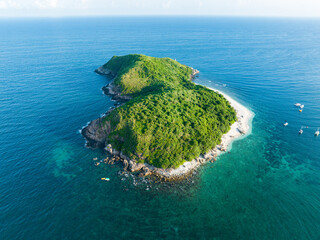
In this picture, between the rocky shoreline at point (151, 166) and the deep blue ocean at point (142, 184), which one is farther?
the rocky shoreline at point (151, 166)

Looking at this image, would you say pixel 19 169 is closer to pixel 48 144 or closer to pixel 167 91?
pixel 48 144

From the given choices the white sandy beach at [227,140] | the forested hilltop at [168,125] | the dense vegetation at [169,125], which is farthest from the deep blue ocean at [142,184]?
the dense vegetation at [169,125]

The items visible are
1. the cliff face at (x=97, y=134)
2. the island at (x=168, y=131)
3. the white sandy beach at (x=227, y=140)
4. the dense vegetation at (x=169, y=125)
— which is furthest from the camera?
the cliff face at (x=97, y=134)

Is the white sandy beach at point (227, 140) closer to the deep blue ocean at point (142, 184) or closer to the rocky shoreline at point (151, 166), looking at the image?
the rocky shoreline at point (151, 166)

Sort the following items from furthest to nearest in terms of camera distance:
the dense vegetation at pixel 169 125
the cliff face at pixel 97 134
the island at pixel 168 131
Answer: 1. the cliff face at pixel 97 134
2. the dense vegetation at pixel 169 125
3. the island at pixel 168 131

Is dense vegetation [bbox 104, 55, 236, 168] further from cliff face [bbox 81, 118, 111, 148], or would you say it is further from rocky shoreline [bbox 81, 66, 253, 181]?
cliff face [bbox 81, 118, 111, 148]

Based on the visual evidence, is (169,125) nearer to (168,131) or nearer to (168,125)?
(168,125)

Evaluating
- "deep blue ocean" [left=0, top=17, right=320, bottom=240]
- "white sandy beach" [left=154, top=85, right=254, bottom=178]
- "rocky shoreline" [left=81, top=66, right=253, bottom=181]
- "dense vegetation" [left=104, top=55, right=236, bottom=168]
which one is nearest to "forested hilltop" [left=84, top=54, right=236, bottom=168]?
"dense vegetation" [left=104, top=55, right=236, bottom=168]

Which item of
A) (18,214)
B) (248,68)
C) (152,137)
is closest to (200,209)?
(152,137)
